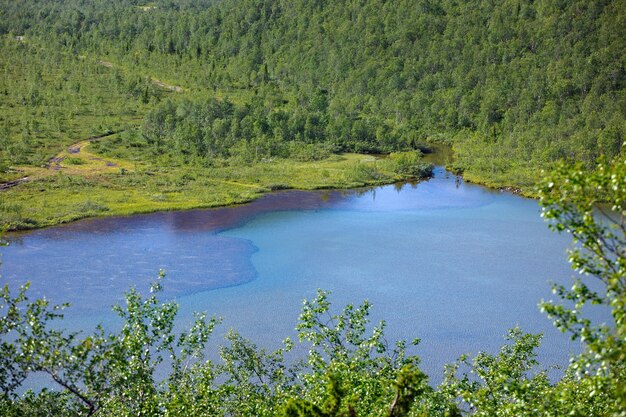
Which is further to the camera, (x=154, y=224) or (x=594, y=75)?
(x=594, y=75)

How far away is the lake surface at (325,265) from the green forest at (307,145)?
2.88 metres

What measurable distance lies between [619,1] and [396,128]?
56.9 m

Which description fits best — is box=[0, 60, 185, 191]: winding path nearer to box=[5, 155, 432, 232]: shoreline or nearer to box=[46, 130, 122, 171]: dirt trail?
box=[46, 130, 122, 171]: dirt trail

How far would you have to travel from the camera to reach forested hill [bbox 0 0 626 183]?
108 metres

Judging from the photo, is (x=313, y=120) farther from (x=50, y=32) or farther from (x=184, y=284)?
(x=50, y=32)

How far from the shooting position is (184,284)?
49062 millimetres

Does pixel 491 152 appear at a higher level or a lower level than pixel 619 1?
lower

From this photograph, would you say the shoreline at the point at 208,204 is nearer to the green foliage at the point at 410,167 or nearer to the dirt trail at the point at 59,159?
the green foliage at the point at 410,167

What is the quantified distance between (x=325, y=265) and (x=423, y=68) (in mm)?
108153

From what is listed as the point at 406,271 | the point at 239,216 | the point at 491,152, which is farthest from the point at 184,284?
the point at 491,152

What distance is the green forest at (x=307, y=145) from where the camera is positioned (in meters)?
14.5

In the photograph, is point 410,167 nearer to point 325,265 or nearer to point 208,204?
point 208,204

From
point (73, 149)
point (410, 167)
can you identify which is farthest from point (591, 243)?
point (73, 149)

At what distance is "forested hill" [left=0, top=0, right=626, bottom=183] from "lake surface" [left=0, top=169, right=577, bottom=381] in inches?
1094
